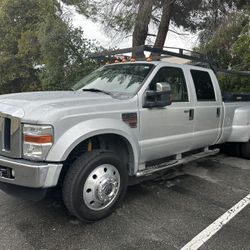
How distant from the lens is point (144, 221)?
11.9 ft

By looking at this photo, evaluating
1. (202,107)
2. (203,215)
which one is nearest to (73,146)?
(203,215)

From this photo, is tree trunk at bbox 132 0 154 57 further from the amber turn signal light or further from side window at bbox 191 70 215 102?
the amber turn signal light

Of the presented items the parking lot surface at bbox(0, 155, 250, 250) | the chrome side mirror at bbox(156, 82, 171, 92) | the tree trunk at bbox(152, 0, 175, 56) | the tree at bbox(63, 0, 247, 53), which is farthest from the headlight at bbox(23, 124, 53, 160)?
the tree trunk at bbox(152, 0, 175, 56)

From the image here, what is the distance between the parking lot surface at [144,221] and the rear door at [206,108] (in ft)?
2.65

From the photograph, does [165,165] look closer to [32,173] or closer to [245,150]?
[32,173]

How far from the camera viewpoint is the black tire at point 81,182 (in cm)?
327

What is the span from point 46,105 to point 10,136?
50 cm

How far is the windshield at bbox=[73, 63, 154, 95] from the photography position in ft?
13.9

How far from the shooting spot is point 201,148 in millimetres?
5488

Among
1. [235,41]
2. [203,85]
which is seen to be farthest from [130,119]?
[235,41]

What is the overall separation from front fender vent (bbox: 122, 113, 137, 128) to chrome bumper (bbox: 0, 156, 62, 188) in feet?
3.38

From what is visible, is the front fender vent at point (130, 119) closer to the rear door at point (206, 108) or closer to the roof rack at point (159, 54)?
the roof rack at point (159, 54)

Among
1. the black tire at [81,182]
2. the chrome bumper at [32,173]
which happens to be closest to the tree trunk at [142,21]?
the black tire at [81,182]

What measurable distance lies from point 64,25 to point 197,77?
900cm
